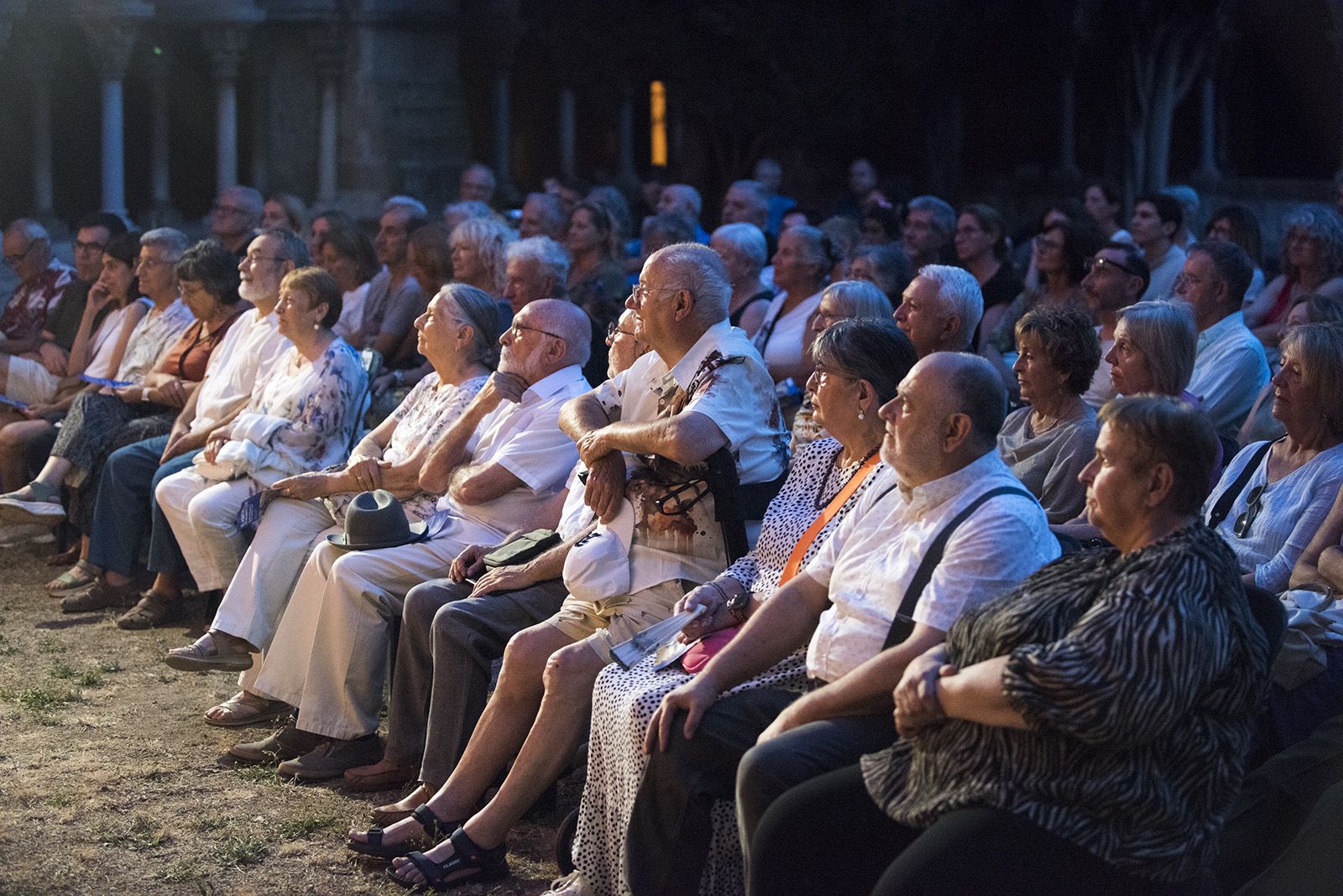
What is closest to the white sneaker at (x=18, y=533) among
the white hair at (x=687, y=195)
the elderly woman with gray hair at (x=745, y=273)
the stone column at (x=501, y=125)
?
the elderly woman with gray hair at (x=745, y=273)

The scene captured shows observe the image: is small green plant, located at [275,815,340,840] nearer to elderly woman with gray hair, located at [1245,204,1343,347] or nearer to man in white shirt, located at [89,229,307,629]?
man in white shirt, located at [89,229,307,629]

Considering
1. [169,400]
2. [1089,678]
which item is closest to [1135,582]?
[1089,678]

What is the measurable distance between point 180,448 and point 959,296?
3.34m

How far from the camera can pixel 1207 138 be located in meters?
19.8

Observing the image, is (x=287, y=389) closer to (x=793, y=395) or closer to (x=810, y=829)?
(x=793, y=395)

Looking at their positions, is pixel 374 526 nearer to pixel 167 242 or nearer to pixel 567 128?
pixel 167 242

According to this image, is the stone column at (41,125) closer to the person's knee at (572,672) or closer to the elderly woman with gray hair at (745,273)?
the elderly woman with gray hair at (745,273)

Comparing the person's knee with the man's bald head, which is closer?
the person's knee

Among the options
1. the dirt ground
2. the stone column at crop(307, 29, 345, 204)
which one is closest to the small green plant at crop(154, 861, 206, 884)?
the dirt ground

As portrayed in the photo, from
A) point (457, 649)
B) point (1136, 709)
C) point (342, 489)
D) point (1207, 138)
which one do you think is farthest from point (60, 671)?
point (1207, 138)

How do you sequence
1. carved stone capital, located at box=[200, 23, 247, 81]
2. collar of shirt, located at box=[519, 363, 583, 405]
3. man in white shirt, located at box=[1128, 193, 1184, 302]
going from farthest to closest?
carved stone capital, located at box=[200, 23, 247, 81], man in white shirt, located at box=[1128, 193, 1184, 302], collar of shirt, located at box=[519, 363, 583, 405]

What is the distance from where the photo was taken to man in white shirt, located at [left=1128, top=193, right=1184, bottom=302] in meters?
7.29

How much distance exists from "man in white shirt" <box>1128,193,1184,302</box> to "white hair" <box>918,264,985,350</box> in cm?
251

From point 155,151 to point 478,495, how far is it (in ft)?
32.8
